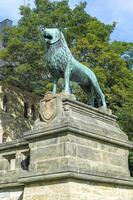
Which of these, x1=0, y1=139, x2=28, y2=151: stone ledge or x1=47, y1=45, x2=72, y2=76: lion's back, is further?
x1=0, y1=139, x2=28, y2=151: stone ledge

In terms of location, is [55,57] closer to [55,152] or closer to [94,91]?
[94,91]

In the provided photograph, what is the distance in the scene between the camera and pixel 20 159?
447 inches

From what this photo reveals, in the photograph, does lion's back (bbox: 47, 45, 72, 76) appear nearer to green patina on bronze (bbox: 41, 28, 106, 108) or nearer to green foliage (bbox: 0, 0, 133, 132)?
green patina on bronze (bbox: 41, 28, 106, 108)

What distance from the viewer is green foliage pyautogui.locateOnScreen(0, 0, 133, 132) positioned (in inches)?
997

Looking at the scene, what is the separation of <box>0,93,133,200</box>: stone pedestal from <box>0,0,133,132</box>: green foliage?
1248 cm

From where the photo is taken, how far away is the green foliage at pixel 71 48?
83.0ft

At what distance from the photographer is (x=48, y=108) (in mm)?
10617

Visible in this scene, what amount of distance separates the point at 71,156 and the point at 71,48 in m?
17.0

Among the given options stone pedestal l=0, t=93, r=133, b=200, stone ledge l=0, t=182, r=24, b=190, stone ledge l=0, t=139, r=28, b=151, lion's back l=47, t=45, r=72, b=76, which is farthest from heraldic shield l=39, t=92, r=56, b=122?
stone ledge l=0, t=182, r=24, b=190

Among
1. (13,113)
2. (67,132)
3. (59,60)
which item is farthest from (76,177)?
(13,113)

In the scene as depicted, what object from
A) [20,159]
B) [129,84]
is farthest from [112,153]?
[129,84]

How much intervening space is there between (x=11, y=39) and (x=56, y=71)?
17.3 meters

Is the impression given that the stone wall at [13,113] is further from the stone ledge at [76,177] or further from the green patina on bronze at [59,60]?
the stone ledge at [76,177]

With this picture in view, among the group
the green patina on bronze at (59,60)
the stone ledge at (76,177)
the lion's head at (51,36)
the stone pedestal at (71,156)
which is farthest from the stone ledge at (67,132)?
the lion's head at (51,36)
